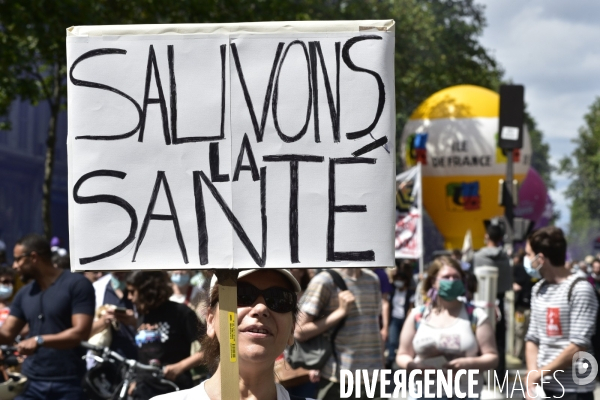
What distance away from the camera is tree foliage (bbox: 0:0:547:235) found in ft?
55.2

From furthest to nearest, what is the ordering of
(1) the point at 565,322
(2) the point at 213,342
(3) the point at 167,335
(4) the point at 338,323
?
1. (4) the point at 338,323
2. (3) the point at 167,335
3. (1) the point at 565,322
4. (2) the point at 213,342

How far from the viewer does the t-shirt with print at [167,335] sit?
6219mm

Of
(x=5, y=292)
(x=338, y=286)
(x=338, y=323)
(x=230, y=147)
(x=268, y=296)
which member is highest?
(x=230, y=147)

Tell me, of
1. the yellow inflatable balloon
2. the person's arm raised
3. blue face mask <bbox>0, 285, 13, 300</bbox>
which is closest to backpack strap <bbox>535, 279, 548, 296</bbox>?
the person's arm raised

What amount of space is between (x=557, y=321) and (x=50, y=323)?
316 centimetres

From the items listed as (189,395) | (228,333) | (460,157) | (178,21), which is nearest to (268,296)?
(228,333)

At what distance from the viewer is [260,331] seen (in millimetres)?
2990

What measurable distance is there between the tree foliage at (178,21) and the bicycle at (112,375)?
35.4 ft

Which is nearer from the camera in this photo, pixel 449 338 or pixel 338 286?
pixel 449 338

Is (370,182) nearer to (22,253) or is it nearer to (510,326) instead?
(22,253)

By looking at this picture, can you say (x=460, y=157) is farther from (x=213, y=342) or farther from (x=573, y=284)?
(x=213, y=342)

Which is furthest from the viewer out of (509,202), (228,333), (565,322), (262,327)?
(509,202)

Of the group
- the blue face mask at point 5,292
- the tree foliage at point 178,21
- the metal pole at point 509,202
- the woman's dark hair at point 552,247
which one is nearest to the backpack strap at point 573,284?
the woman's dark hair at point 552,247

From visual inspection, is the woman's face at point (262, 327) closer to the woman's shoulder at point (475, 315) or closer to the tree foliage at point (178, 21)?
the woman's shoulder at point (475, 315)
